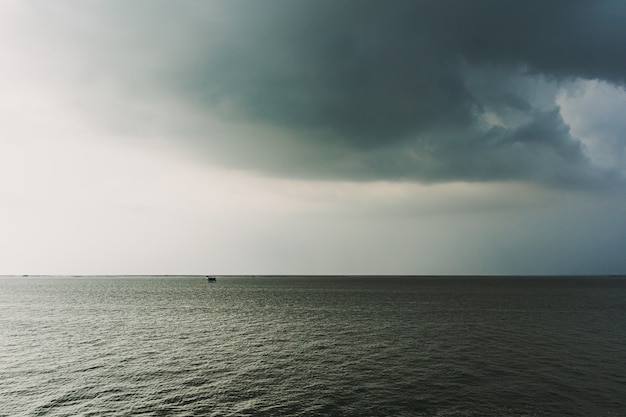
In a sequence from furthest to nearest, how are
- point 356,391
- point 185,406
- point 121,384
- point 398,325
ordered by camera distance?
point 398,325
point 121,384
point 356,391
point 185,406

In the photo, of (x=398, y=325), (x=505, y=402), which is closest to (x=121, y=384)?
(x=505, y=402)

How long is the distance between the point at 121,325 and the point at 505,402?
252 ft

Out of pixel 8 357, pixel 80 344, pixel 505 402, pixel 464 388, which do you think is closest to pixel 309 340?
pixel 464 388

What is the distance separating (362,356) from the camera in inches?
1912

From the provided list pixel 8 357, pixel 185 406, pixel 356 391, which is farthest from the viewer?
pixel 8 357

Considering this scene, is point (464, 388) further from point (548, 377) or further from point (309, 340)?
point (309, 340)

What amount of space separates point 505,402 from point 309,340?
34.6m

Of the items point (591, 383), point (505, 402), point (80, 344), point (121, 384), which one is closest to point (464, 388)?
point (505, 402)

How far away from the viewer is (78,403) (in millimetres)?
31734

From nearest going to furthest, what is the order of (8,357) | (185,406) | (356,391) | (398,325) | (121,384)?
(185,406) → (356,391) → (121,384) → (8,357) → (398,325)

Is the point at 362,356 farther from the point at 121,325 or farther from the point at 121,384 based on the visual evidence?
the point at 121,325

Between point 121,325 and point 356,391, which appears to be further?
point 121,325

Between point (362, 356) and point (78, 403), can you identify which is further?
point (362, 356)

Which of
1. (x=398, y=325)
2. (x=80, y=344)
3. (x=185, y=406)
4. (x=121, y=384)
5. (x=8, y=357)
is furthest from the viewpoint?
(x=398, y=325)
